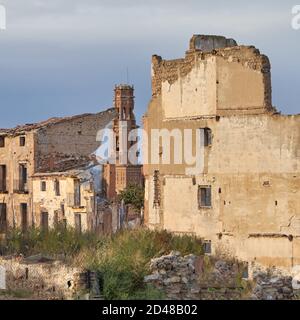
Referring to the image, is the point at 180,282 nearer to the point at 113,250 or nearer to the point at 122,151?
the point at 113,250

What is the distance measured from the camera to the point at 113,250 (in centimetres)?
2445

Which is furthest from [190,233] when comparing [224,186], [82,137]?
[82,137]

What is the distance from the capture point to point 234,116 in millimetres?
29781

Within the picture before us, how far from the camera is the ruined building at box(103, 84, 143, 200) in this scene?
40.6 m

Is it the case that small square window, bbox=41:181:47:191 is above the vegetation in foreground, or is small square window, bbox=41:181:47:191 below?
above

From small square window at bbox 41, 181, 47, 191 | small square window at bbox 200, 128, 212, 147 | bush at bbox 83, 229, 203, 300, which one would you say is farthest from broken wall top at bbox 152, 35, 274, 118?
small square window at bbox 41, 181, 47, 191

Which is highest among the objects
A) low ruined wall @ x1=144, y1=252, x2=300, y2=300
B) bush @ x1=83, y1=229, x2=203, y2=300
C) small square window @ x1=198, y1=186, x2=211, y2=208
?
small square window @ x1=198, y1=186, x2=211, y2=208

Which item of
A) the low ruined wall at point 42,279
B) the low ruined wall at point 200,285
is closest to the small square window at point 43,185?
the low ruined wall at point 42,279

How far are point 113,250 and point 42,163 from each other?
18700 mm

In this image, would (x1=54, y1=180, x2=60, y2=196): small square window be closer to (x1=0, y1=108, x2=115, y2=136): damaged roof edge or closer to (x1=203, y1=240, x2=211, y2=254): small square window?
(x1=0, y1=108, x2=115, y2=136): damaged roof edge

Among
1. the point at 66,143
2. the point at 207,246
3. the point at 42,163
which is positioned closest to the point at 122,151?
the point at 66,143

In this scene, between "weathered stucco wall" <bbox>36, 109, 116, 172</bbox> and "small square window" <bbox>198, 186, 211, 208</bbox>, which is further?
"weathered stucco wall" <bbox>36, 109, 116, 172</bbox>

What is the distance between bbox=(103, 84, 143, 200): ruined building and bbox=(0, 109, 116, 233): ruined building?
39.7 inches
